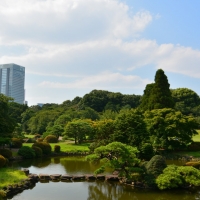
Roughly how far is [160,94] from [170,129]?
1166 cm

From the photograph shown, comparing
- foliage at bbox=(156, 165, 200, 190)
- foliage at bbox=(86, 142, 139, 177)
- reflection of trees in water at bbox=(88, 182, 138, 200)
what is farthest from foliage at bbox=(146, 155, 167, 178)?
reflection of trees in water at bbox=(88, 182, 138, 200)

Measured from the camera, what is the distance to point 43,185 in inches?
674

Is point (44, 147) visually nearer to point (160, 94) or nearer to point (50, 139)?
point (50, 139)

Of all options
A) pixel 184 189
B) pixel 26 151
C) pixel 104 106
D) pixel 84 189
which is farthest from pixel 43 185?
pixel 104 106

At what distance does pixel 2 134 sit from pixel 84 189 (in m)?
12.8

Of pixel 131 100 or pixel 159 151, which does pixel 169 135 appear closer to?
pixel 159 151

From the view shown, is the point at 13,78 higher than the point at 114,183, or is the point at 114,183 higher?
the point at 13,78

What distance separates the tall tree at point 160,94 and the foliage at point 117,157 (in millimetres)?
21972

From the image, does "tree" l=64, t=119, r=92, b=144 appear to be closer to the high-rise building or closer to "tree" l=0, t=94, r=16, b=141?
"tree" l=0, t=94, r=16, b=141

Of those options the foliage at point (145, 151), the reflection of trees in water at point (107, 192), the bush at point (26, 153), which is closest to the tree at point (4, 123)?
the bush at point (26, 153)

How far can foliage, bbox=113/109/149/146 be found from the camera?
2214 centimetres

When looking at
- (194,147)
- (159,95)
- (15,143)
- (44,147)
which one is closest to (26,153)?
(44,147)

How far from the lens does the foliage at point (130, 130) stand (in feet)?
72.6

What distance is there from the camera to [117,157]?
55.6 ft
